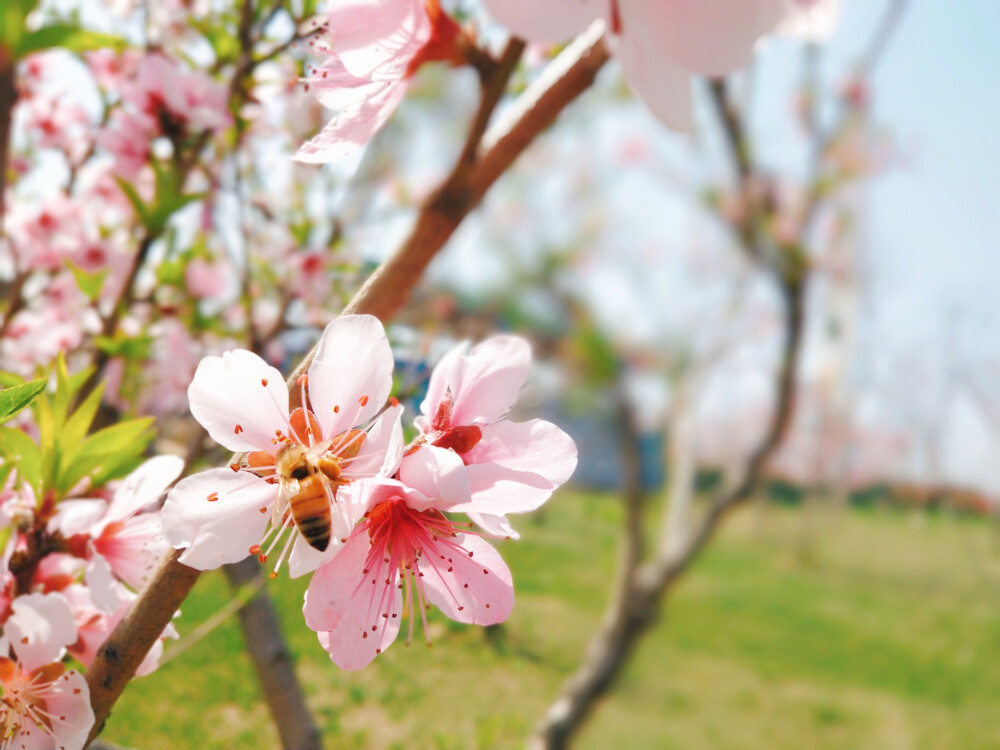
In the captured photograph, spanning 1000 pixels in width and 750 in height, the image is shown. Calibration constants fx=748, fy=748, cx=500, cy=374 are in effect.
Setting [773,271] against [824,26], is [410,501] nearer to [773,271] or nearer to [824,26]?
[824,26]

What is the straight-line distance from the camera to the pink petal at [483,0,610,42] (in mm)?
162

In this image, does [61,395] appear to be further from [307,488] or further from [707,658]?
[707,658]

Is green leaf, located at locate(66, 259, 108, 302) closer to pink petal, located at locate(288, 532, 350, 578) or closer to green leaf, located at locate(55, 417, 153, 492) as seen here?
green leaf, located at locate(55, 417, 153, 492)

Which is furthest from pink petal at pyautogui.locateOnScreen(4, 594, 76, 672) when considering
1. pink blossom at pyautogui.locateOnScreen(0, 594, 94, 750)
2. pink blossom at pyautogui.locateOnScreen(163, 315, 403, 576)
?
pink blossom at pyautogui.locateOnScreen(163, 315, 403, 576)

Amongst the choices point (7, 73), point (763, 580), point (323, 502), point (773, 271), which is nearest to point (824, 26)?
point (323, 502)

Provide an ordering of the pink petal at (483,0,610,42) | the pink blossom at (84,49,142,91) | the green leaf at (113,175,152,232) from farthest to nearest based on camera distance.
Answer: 1. the pink blossom at (84,49,142,91)
2. the green leaf at (113,175,152,232)
3. the pink petal at (483,0,610,42)

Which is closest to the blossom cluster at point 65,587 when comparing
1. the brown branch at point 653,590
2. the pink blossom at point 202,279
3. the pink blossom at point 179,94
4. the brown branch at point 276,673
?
the brown branch at point 276,673

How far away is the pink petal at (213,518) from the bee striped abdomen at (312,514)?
0.04 ft

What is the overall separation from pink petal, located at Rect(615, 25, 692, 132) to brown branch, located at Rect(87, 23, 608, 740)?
66 millimetres

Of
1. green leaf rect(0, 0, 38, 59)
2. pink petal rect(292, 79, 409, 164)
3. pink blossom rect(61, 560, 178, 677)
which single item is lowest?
pink blossom rect(61, 560, 178, 677)

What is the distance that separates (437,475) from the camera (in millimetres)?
180

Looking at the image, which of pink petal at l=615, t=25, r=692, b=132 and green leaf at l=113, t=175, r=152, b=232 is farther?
green leaf at l=113, t=175, r=152, b=232

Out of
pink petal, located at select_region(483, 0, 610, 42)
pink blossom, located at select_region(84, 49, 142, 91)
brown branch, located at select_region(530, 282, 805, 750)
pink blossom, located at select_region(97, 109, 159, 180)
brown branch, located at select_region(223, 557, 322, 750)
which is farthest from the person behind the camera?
brown branch, located at select_region(530, 282, 805, 750)

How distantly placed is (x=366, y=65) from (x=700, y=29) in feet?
0.29
